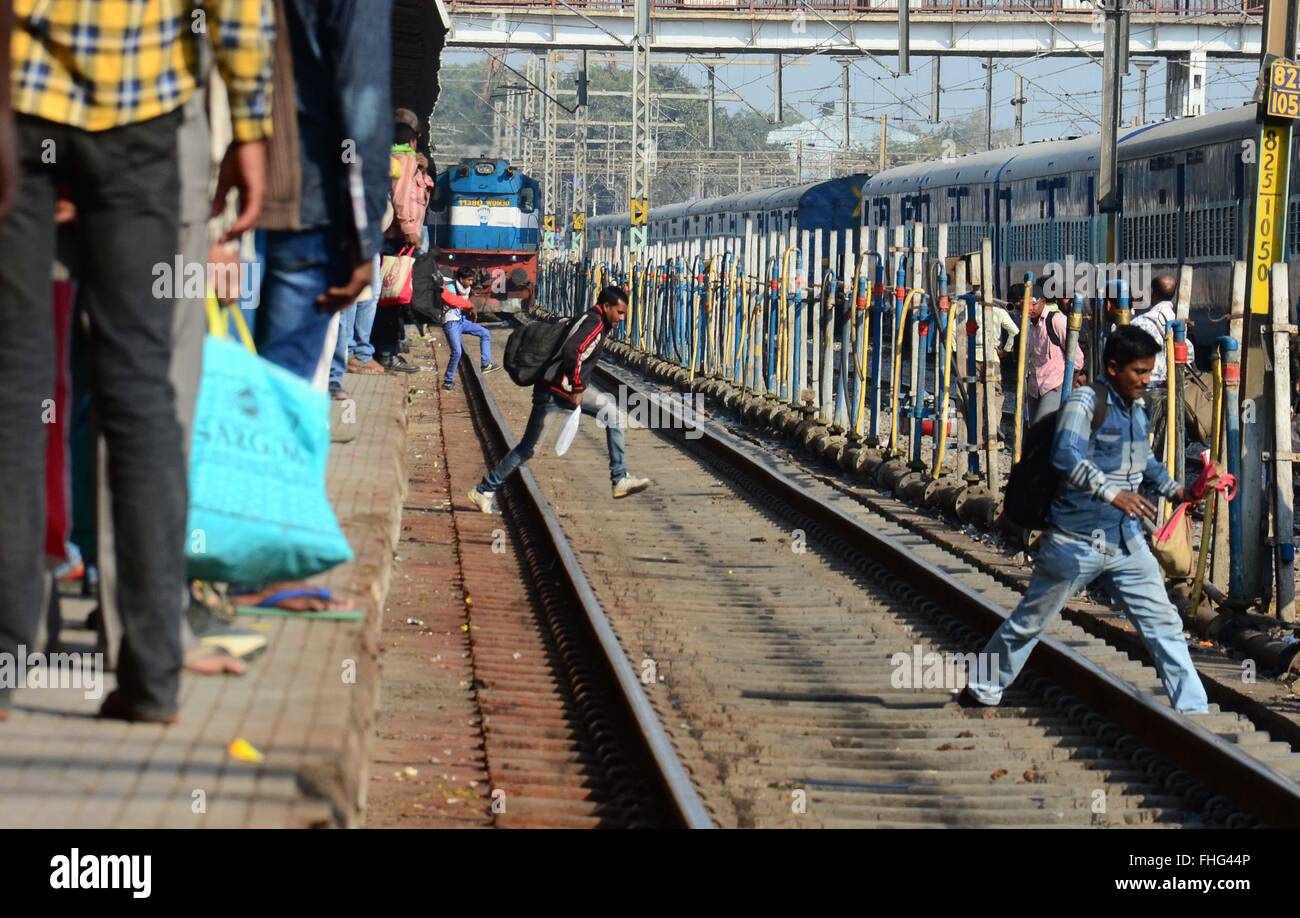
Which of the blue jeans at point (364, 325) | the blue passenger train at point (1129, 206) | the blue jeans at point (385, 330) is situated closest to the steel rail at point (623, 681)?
the blue jeans at point (364, 325)

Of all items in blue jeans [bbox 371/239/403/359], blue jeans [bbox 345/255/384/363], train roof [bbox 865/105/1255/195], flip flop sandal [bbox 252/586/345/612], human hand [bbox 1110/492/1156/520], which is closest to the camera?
flip flop sandal [bbox 252/586/345/612]

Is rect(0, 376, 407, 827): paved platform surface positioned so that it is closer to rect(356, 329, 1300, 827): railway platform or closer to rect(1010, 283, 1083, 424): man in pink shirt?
rect(356, 329, 1300, 827): railway platform

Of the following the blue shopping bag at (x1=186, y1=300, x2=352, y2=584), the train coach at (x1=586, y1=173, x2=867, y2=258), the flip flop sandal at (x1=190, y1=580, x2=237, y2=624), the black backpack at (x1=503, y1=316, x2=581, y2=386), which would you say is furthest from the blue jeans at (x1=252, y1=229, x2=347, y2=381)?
Answer: the train coach at (x1=586, y1=173, x2=867, y2=258)

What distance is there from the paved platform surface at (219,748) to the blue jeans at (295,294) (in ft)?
2.54

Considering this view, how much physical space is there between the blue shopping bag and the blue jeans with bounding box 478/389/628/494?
8.99m

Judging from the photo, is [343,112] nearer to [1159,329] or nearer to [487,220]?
[1159,329]

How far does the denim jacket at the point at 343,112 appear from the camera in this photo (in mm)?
4812

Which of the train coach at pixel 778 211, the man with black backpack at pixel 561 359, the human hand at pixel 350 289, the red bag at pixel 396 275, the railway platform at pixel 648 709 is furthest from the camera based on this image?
the train coach at pixel 778 211

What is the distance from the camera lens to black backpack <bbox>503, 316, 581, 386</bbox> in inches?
548

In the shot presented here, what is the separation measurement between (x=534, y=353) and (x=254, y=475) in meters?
9.19

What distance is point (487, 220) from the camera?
4622cm

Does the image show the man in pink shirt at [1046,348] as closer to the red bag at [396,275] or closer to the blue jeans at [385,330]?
the red bag at [396,275]

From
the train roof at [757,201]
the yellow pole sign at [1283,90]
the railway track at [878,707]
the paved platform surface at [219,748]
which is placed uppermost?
Answer: the train roof at [757,201]
